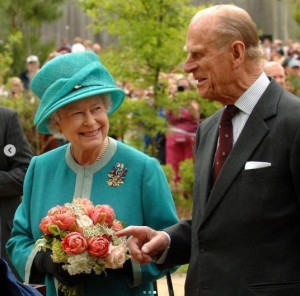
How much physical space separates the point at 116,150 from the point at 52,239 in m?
0.61

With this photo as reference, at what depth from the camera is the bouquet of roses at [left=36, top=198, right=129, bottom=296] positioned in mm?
5055

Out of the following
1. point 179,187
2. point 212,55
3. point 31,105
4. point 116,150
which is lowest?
point 179,187

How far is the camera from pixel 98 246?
16.6ft

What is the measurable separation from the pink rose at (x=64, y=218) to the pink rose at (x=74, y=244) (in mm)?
52

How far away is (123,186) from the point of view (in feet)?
17.7

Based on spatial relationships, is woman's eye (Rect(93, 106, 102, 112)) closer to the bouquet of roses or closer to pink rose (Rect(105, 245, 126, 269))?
the bouquet of roses

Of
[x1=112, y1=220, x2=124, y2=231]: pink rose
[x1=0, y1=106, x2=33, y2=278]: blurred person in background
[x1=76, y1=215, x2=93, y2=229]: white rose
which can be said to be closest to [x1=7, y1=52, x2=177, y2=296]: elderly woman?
[x1=112, y1=220, x2=124, y2=231]: pink rose

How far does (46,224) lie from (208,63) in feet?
3.77

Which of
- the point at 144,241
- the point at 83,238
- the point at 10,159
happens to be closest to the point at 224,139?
the point at 144,241

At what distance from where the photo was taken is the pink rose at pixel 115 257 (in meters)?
5.06

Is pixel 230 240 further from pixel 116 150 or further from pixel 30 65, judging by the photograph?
pixel 30 65

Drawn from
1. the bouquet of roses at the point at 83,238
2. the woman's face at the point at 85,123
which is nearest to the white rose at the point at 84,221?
the bouquet of roses at the point at 83,238

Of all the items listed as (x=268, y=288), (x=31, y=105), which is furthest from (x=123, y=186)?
(x=31, y=105)

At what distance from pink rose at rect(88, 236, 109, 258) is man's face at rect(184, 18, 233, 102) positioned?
2.89ft
